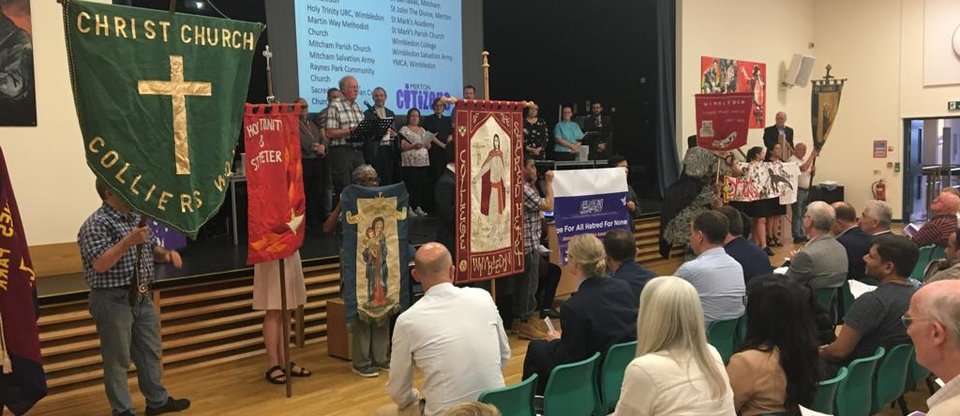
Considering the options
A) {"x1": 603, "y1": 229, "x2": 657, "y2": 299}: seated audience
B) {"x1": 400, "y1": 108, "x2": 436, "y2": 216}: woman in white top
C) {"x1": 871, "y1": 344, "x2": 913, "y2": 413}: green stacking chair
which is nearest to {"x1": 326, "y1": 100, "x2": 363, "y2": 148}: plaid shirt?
{"x1": 400, "y1": 108, "x2": 436, "y2": 216}: woman in white top

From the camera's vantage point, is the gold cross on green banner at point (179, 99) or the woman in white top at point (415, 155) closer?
the gold cross on green banner at point (179, 99)

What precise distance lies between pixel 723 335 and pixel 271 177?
2784 millimetres

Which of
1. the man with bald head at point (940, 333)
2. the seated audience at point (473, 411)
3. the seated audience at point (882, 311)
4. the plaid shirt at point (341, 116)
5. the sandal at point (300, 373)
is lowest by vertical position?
the sandal at point (300, 373)

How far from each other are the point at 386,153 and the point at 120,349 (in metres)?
4.54

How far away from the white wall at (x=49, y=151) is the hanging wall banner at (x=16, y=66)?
5 centimetres

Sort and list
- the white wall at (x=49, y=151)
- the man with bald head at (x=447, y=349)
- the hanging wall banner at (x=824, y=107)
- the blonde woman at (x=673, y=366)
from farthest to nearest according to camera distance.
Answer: the hanging wall banner at (x=824, y=107), the white wall at (x=49, y=151), the man with bald head at (x=447, y=349), the blonde woman at (x=673, y=366)

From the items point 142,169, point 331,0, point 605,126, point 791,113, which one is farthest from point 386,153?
point 791,113

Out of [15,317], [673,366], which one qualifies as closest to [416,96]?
[15,317]

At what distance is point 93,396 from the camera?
508 centimetres

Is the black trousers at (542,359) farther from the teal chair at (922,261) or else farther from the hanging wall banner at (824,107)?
the hanging wall banner at (824,107)

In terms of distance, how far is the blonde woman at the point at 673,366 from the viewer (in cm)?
236

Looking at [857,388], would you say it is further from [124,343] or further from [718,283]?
[124,343]

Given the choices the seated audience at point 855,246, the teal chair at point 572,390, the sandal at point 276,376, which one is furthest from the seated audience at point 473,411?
the seated audience at point 855,246

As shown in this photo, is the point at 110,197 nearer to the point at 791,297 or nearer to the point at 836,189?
the point at 791,297
